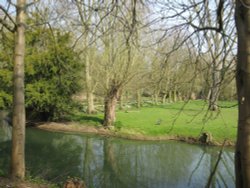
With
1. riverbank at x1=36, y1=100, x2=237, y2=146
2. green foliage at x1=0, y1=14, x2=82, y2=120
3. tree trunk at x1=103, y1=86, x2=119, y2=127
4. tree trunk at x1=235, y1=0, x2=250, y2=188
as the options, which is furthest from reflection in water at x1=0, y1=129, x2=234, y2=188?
tree trunk at x1=235, y1=0, x2=250, y2=188

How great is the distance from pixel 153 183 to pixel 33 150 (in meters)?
6.29

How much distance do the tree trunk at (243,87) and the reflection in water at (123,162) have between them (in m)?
5.20

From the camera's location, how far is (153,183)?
34.7 feet

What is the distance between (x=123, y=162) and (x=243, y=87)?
10.7 metres

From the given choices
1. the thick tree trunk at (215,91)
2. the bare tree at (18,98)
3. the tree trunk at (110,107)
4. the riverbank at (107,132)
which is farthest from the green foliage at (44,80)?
the thick tree trunk at (215,91)

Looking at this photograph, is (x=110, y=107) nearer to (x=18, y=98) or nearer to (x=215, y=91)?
(x=18, y=98)

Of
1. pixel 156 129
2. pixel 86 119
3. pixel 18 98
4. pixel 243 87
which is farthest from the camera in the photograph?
pixel 86 119

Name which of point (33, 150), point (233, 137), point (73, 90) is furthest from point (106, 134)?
point (233, 137)

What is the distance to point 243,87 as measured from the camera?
308cm

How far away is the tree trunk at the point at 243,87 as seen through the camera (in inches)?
120

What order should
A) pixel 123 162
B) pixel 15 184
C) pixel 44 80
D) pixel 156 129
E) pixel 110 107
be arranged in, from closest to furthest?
pixel 15 184
pixel 123 162
pixel 156 129
pixel 110 107
pixel 44 80

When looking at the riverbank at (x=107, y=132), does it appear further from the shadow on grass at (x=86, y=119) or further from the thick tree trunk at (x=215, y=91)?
the thick tree trunk at (x=215, y=91)

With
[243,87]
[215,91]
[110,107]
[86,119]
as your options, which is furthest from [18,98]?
[86,119]

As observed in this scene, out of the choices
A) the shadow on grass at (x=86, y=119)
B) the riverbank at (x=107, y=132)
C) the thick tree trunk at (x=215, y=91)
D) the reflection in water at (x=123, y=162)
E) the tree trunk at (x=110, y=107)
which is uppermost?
the thick tree trunk at (x=215, y=91)
